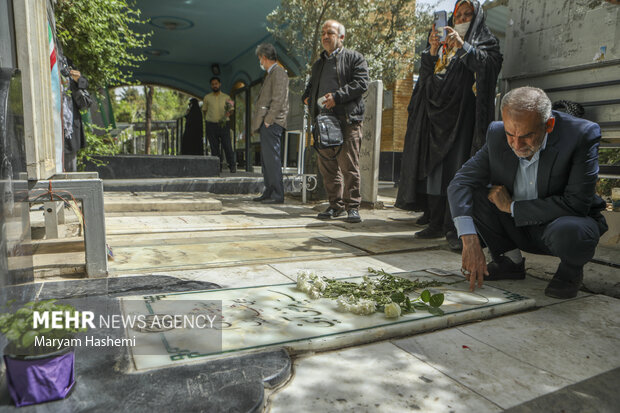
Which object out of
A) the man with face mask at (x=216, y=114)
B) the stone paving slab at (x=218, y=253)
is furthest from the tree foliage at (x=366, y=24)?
the stone paving slab at (x=218, y=253)

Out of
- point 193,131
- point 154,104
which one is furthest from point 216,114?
point 154,104

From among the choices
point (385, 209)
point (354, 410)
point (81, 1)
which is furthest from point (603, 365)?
point (81, 1)

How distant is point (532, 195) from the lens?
7.79 feet

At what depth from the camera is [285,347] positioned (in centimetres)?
161

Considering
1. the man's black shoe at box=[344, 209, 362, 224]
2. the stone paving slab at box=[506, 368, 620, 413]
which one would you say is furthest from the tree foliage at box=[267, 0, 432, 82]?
the stone paving slab at box=[506, 368, 620, 413]

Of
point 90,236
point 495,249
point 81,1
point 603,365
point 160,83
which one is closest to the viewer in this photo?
point 603,365

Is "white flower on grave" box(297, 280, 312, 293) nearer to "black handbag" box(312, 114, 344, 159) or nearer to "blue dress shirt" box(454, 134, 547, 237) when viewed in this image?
"blue dress shirt" box(454, 134, 547, 237)

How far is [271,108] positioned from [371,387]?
474 centimetres

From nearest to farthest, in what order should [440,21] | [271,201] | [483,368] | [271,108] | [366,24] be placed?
[483,368]
[440,21]
[271,108]
[271,201]
[366,24]

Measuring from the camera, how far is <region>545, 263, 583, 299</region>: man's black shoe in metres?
2.32

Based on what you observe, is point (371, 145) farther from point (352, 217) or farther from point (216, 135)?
point (216, 135)

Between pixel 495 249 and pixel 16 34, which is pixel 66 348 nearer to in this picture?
pixel 16 34

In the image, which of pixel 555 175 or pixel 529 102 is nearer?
pixel 529 102

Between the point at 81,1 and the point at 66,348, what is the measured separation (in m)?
4.72
